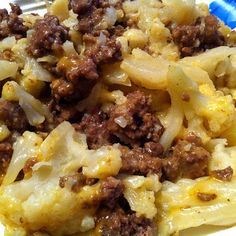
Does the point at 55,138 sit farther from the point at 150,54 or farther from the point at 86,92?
the point at 150,54

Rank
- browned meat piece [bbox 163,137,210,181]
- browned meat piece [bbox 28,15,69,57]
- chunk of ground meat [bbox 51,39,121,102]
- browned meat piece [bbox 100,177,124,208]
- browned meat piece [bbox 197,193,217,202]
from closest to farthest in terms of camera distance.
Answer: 1. browned meat piece [bbox 100,177,124,208]
2. browned meat piece [bbox 197,193,217,202]
3. browned meat piece [bbox 163,137,210,181]
4. chunk of ground meat [bbox 51,39,121,102]
5. browned meat piece [bbox 28,15,69,57]

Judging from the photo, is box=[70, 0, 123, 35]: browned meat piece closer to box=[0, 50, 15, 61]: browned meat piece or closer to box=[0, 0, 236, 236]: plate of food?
box=[0, 0, 236, 236]: plate of food

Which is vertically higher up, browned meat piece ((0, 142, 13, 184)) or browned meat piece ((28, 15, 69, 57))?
browned meat piece ((28, 15, 69, 57))

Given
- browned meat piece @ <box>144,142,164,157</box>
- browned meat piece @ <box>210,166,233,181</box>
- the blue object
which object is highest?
browned meat piece @ <box>144,142,164,157</box>

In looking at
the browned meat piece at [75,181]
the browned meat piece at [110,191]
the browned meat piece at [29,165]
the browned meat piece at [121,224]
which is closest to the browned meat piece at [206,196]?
the browned meat piece at [121,224]

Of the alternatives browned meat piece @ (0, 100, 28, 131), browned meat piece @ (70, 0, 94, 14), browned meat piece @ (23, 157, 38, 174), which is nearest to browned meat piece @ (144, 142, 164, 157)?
browned meat piece @ (23, 157, 38, 174)

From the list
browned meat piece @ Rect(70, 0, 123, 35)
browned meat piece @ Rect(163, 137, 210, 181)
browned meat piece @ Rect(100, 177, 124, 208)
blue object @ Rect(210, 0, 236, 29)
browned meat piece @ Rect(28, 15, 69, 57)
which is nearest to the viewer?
browned meat piece @ Rect(100, 177, 124, 208)

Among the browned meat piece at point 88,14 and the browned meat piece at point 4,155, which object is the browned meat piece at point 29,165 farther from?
the browned meat piece at point 88,14
